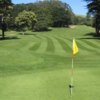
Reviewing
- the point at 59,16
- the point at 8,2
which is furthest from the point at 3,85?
the point at 59,16

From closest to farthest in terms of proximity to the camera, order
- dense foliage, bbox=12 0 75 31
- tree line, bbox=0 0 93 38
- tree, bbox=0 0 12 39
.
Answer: tree, bbox=0 0 12 39, tree line, bbox=0 0 93 38, dense foliage, bbox=12 0 75 31

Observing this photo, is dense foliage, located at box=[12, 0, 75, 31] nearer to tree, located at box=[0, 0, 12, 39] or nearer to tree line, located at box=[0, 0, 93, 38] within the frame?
tree line, located at box=[0, 0, 93, 38]

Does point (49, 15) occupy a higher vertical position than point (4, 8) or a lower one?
lower

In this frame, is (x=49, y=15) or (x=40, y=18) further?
(x=49, y=15)

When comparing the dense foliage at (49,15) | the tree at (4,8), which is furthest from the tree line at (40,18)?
the tree at (4,8)

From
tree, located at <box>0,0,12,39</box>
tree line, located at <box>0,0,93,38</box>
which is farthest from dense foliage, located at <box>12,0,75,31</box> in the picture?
tree, located at <box>0,0,12,39</box>

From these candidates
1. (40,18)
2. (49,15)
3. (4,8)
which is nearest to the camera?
(4,8)

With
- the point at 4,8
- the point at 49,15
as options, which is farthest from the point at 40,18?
the point at 4,8

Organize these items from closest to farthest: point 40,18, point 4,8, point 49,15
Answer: point 4,8, point 40,18, point 49,15

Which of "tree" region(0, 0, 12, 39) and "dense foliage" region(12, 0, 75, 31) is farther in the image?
"dense foliage" region(12, 0, 75, 31)

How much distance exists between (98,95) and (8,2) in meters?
52.7

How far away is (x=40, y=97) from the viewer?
12836 millimetres

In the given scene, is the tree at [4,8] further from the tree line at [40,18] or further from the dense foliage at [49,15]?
the dense foliage at [49,15]

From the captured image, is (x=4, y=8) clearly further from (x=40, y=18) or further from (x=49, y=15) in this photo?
(x=49, y=15)
